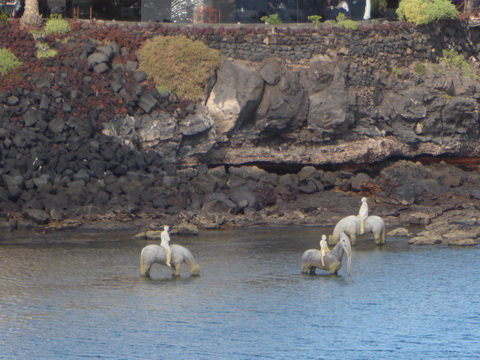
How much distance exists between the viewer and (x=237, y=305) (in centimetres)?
2962

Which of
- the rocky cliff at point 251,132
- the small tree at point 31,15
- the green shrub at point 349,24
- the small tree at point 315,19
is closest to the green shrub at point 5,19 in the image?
the rocky cliff at point 251,132

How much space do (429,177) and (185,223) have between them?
1678cm

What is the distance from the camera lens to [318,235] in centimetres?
4309

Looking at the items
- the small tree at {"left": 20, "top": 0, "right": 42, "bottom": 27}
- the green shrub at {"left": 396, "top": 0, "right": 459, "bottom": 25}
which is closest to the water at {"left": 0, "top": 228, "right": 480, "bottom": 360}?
the small tree at {"left": 20, "top": 0, "right": 42, "bottom": 27}

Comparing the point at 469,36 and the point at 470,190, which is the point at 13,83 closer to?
the point at 470,190

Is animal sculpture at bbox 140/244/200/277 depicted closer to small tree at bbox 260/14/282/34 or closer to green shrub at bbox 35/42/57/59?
green shrub at bbox 35/42/57/59

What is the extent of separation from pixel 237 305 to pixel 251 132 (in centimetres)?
2514

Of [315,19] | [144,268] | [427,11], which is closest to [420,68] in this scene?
[427,11]

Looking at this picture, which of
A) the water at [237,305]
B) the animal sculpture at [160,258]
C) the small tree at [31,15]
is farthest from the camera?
the small tree at [31,15]

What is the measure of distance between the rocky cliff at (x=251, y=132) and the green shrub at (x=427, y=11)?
3.00 feet

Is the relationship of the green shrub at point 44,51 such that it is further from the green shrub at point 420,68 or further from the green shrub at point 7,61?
the green shrub at point 420,68

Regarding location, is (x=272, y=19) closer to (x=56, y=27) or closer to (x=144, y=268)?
(x=56, y=27)

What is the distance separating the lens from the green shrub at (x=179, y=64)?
5288cm

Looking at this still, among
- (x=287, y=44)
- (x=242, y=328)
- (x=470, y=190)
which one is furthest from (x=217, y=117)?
(x=242, y=328)
